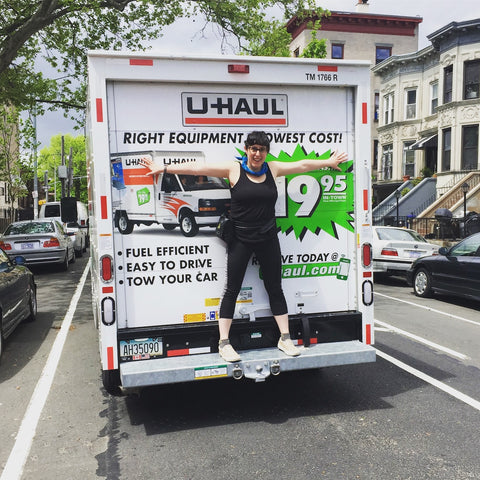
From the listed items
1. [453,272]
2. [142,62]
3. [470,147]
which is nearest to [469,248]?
[453,272]

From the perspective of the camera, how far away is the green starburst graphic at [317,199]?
4629 mm

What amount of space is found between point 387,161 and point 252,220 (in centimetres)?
3251

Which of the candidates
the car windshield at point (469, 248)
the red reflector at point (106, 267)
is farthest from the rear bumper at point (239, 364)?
the car windshield at point (469, 248)

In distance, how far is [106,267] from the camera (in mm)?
4227

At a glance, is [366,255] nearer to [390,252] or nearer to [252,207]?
[252,207]

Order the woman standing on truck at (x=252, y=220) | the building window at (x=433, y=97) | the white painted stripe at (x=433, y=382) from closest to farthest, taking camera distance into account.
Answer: the woman standing on truck at (x=252, y=220) < the white painted stripe at (x=433, y=382) < the building window at (x=433, y=97)

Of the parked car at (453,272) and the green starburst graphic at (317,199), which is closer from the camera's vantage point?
the green starburst graphic at (317,199)

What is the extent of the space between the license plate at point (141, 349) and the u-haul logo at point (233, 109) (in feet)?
5.91

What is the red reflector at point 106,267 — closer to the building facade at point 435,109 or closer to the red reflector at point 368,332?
the red reflector at point 368,332

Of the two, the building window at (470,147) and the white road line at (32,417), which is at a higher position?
the building window at (470,147)

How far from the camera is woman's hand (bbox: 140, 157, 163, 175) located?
4254 mm

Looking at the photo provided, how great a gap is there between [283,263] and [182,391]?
1.73m

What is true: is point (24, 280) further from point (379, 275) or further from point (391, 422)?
point (379, 275)

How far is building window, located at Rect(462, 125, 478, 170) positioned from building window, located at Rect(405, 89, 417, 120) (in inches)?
255
